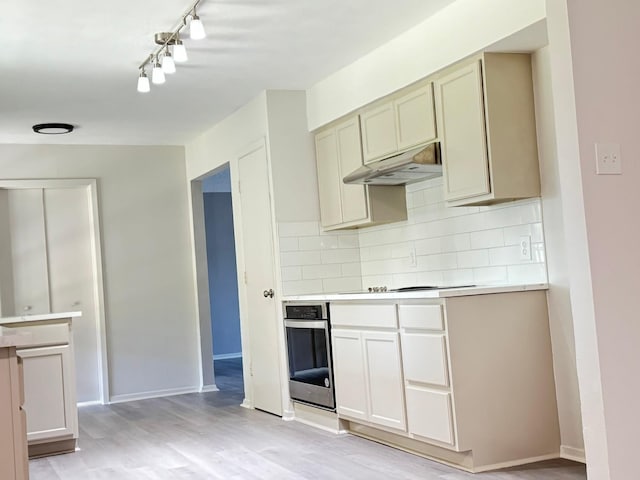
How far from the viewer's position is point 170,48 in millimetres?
4699

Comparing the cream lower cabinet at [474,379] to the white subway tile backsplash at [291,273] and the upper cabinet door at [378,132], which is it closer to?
the upper cabinet door at [378,132]

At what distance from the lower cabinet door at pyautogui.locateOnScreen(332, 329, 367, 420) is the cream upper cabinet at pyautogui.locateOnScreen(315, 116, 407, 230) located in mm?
934

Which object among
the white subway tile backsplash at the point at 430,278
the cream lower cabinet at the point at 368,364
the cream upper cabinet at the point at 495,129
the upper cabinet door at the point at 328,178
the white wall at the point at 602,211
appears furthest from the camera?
the upper cabinet door at the point at 328,178

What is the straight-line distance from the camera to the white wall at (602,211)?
2711 mm

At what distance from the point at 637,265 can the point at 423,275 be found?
2445 millimetres

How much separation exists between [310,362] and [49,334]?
1.73m

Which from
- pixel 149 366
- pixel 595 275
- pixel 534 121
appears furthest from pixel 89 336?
pixel 595 275

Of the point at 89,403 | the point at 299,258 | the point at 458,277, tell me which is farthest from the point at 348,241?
the point at 89,403

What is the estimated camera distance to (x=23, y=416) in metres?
3.01

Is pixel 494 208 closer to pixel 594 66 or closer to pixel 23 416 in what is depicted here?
pixel 594 66

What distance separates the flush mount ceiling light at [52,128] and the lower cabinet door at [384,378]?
11.5 ft

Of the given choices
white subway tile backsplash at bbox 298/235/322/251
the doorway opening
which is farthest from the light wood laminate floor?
the doorway opening

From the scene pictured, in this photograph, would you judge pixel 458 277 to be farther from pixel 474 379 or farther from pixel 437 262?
pixel 474 379

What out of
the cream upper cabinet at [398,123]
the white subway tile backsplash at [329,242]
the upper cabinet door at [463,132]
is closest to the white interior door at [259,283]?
the white subway tile backsplash at [329,242]
